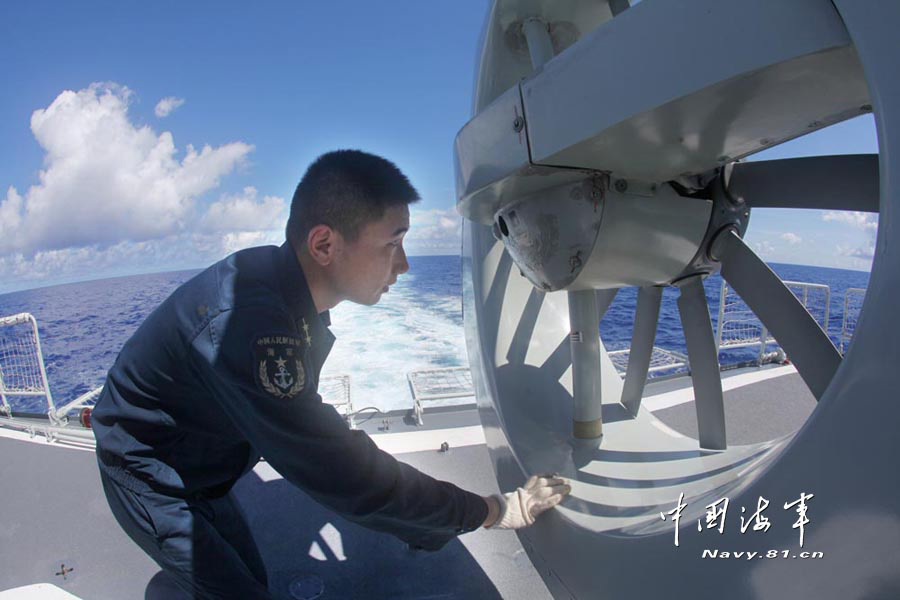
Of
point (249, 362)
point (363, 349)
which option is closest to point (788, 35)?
point (249, 362)

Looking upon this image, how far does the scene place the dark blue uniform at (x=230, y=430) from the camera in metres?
1.17

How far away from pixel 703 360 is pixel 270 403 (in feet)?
4.77

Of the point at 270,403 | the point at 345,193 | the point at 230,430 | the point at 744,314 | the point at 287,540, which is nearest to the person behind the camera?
the point at 270,403

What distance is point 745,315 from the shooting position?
20.2 ft

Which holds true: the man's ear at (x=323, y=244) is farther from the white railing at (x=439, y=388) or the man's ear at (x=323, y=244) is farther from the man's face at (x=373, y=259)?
the white railing at (x=439, y=388)

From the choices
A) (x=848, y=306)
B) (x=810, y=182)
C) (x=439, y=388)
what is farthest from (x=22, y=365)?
(x=848, y=306)

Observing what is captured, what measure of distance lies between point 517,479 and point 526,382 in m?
0.39

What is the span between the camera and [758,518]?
0.77m

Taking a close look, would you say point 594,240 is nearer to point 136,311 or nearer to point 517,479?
point 517,479

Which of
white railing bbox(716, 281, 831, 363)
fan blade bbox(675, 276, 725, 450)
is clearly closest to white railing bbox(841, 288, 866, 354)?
white railing bbox(716, 281, 831, 363)

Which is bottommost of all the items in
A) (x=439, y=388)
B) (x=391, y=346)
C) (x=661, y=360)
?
(x=391, y=346)

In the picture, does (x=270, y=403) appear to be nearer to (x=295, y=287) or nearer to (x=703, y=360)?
(x=295, y=287)

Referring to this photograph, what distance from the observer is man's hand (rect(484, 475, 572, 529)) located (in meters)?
1.46

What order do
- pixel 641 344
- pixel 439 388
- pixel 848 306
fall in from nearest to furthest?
pixel 641 344 → pixel 439 388 → pixel 848 306
